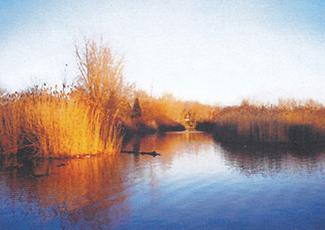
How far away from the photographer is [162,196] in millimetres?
4484

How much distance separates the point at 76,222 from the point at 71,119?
5343mm

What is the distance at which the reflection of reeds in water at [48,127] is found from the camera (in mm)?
8219

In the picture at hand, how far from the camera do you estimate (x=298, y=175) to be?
5.99 metres

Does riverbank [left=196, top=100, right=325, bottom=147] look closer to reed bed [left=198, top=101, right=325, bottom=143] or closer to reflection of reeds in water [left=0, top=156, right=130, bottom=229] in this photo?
reed bed [left=198, top=101, right=325, bottom=143]

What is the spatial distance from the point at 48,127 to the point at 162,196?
5000mm

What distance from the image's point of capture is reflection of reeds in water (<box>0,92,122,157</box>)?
27.0 ft

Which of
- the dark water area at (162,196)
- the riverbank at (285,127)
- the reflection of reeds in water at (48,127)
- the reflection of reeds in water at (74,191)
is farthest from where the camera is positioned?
the riverbank at (285,127)

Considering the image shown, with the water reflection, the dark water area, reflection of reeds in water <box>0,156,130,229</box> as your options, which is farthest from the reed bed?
reflection of reeds in water <box>0,156,130,229</box>

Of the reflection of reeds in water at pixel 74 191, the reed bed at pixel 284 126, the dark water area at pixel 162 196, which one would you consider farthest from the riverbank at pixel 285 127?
the reflection of reeds in water at pixel 74 191

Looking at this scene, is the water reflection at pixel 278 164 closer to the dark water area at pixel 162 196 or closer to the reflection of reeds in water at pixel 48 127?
the dark water area at pixel 162 196

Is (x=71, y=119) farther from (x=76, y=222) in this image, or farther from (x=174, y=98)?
(x=174, y=98)

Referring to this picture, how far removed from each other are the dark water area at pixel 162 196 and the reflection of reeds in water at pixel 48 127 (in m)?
1.10

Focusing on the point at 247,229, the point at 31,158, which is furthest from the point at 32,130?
the point at 247,229

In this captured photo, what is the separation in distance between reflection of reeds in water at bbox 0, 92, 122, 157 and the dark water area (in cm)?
110
